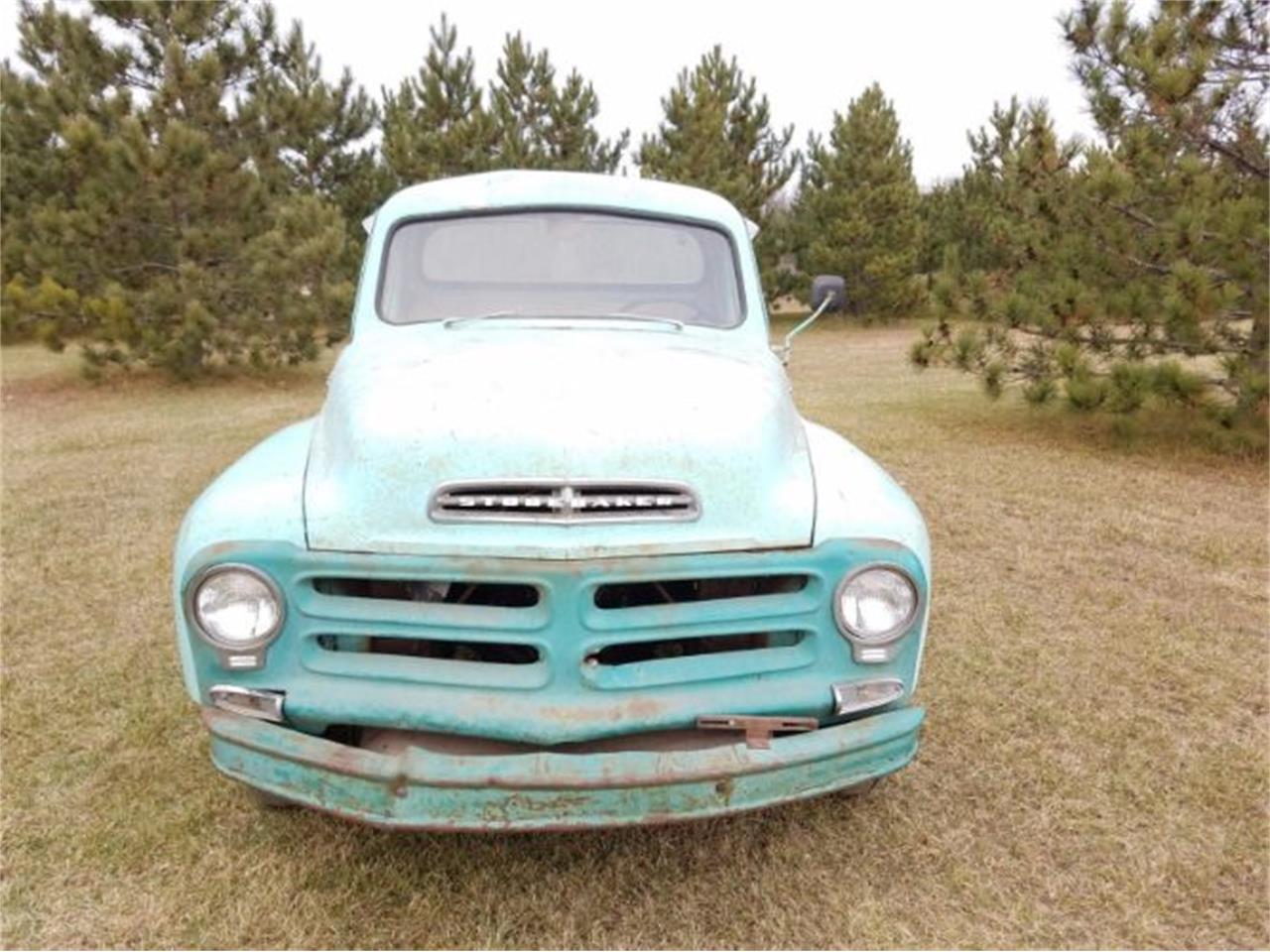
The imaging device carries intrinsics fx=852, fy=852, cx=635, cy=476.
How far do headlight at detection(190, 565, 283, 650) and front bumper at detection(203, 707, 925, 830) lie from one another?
0.20m

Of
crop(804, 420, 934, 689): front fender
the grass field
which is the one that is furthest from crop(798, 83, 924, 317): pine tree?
crop(804, 420, 934, 689): front fender

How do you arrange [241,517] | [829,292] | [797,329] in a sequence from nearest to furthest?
[241,517] → [797,329] → [829,292]

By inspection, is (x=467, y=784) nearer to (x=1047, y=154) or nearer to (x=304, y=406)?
(x=1047, y=154)

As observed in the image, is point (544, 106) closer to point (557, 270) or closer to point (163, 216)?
point (163, 216)

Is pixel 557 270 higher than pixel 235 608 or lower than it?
higher

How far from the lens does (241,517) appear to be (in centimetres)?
206

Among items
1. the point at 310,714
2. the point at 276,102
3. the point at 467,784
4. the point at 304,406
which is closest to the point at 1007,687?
the point at 467,784

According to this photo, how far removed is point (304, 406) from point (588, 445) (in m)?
9.31

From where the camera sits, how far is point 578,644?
76.5 inches

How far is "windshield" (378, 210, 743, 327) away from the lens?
10.2 feet

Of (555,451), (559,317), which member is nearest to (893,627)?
(555,451)

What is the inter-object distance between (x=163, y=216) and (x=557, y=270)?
11061mm

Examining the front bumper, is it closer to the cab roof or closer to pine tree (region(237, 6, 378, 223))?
the cab roof

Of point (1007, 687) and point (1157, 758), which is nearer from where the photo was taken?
point (1157, 758)
